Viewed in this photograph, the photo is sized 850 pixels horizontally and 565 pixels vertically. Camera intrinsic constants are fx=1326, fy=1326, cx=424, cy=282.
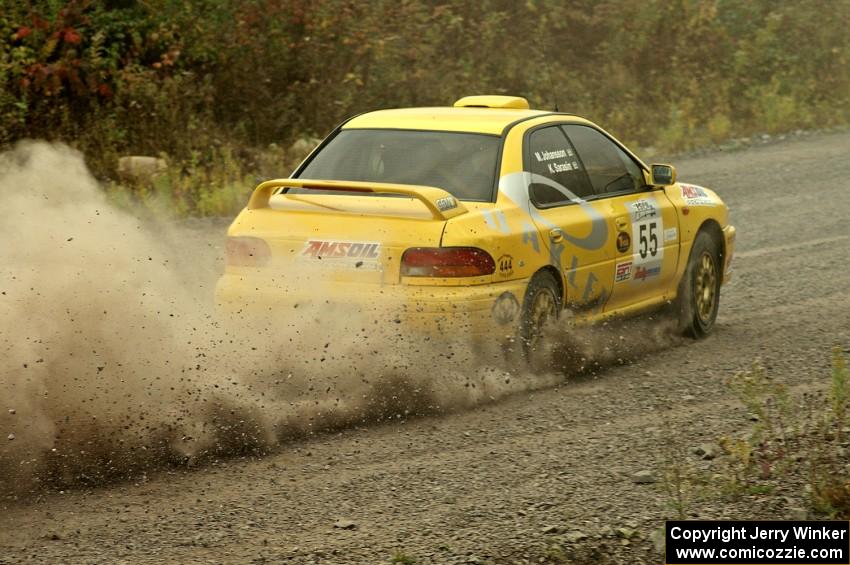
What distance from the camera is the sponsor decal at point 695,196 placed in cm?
905

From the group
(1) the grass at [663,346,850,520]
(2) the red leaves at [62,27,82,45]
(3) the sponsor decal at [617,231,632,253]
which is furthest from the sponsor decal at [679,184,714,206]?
(2) the red leaves at [62,27,82,45]

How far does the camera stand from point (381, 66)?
60.5ft

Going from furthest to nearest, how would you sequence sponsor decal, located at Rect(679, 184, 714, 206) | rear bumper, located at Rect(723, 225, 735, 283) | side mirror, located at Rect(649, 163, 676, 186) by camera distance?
rear bumper, located at Rect(723, 225, 735, 283) → sponsor decal, located at Rect(679, 184, 714, 206) → side mirror, located at Rect(649, 163, 676, 186)

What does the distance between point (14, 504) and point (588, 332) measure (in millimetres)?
3743

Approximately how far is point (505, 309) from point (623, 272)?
57.0 inches

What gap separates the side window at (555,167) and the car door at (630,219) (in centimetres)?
10

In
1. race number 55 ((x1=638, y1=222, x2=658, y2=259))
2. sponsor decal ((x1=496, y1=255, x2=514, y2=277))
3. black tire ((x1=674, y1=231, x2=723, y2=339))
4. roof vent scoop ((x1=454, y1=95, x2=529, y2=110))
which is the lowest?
black tire ((x1=674, y1=231, x2=723, y2=339))

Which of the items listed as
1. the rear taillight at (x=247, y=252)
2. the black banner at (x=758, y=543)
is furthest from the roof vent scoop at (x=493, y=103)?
the black banner at (x=758, y=543)

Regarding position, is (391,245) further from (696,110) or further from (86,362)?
(696,110)

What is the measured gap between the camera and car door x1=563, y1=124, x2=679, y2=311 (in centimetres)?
820

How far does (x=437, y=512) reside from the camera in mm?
5215

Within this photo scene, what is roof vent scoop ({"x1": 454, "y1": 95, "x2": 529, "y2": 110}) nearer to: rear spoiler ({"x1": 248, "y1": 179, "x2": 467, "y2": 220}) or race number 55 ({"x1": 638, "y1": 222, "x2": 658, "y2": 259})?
race number 55 ({"x1": 638, "y1": 222, "x2": 658, "y2": 259})

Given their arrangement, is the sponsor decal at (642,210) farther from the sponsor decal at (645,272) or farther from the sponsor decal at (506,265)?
the sponsor decal at (506,265)

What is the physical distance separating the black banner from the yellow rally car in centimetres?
225
